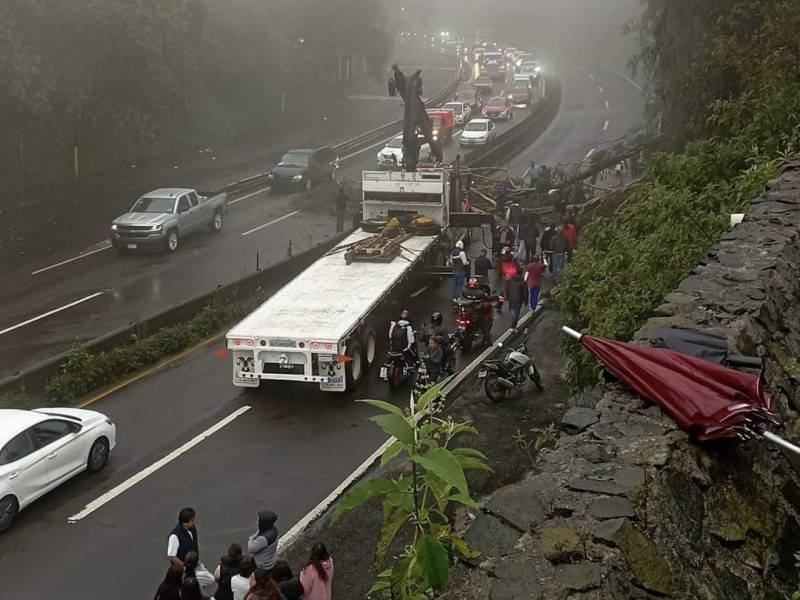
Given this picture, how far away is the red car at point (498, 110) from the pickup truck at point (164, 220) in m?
31.1

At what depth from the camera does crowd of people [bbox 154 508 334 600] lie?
27.0 feet

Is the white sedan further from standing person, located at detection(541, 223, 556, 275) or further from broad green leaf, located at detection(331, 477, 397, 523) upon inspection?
standing person, located at detection(541, 223, 556, 275)

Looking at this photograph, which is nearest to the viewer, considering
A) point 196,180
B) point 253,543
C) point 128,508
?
point 253,543

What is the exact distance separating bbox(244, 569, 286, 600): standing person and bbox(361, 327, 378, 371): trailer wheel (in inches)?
351

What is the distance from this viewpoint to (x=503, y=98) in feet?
204

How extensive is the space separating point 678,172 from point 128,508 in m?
10.6

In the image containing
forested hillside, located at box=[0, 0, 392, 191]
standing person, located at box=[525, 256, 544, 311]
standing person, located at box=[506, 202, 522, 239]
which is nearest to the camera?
standing person, located at box=[525, 256, 544, 311]

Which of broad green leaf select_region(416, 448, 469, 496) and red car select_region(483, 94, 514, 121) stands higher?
broad green leaf select_region(416, 448, 469, 496)

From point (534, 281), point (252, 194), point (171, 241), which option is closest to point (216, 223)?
point (171, 241)

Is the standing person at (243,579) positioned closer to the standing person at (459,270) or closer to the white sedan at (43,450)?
the white sedan at (43,450)

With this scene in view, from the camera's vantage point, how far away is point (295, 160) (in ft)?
128

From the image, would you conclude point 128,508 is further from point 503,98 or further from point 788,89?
point 503,98

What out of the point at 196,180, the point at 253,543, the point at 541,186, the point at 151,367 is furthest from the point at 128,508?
the point at 196,180

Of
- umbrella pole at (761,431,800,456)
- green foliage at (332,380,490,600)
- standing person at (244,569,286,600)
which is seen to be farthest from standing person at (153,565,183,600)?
umbrella pole at (761,431,800,456)
